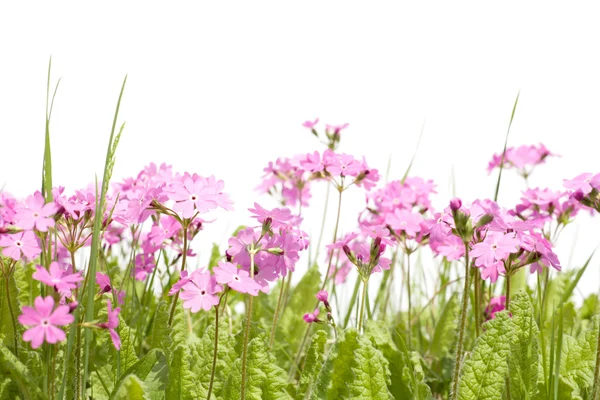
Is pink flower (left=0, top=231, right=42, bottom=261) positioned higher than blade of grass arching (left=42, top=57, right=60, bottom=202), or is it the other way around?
blade of grass arching (left=42, top=57, right=60, bottom=202)

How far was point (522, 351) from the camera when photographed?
3039 mm

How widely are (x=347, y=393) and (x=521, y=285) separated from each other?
10.5 ft

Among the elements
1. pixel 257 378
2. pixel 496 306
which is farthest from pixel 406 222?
pixel 257 378

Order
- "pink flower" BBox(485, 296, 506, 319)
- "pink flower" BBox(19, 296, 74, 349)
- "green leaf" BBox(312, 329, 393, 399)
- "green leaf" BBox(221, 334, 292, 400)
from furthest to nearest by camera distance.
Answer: "pink flower" BBox(485, 296, 506, 319) < "green leaf" BBox(221, 334, 292, 400) < "green leaf" BBox(312, 329, 393, 399) < "pink flower" BBox(19, 296, 74, 349)

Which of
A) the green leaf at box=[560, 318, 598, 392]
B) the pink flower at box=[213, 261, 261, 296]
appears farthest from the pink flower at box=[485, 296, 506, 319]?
the pink flower at box=[213, 261, 261, 296]

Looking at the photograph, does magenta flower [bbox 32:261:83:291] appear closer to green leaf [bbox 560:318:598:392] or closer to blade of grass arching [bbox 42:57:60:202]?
blade of grass arching [bbox 42:57:60:202]

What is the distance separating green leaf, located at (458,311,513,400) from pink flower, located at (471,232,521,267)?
9.2 inches

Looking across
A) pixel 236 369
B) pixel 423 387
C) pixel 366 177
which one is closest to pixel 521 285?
pixel 366 177

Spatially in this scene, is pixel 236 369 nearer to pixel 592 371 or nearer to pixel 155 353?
pixel 155 353

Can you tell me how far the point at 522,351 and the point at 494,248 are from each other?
51 centimetres

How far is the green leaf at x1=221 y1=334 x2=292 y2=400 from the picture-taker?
2.80 metres

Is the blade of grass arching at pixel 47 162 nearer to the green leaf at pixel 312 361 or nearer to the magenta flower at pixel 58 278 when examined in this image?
the magenta flower at pixel 58 278

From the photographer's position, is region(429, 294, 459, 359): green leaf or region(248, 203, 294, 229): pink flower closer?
region(248, 203, 294, 229): pink flower

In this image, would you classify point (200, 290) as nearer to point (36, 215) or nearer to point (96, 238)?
point (96, 238)
